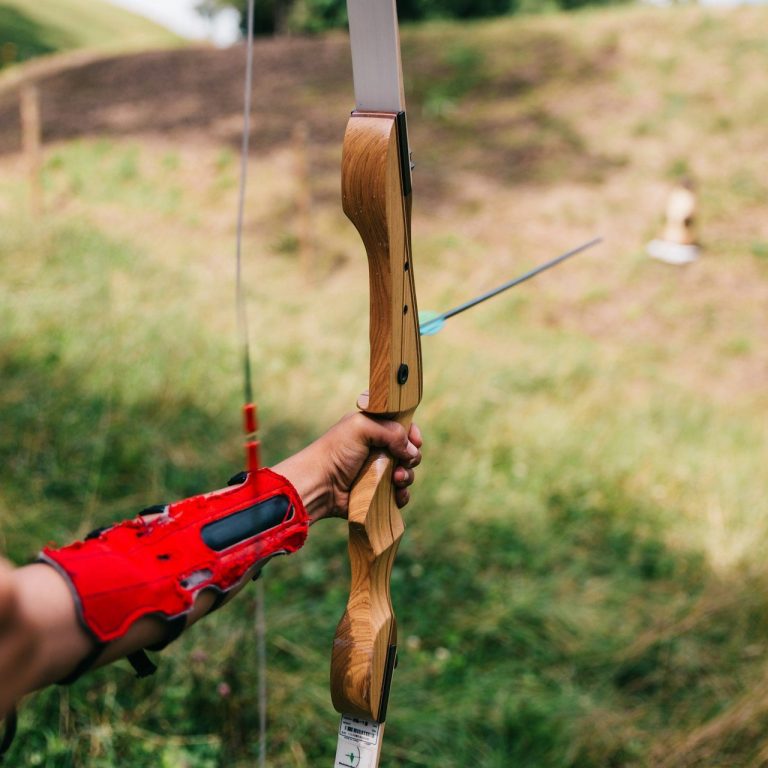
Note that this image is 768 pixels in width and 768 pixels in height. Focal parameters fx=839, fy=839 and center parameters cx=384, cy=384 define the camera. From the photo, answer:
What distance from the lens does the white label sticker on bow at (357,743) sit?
1.33 meters

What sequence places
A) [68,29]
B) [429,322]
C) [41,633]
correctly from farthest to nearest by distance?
[68,29] → [429,322] → [41,633]

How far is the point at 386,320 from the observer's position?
4.35ft

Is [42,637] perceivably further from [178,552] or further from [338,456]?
[338,456]

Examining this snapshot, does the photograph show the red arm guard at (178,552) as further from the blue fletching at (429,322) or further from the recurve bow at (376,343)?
the blue fletching at (429,322)

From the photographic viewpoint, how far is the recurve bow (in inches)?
48.6

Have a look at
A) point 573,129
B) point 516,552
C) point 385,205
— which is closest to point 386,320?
point 385,205

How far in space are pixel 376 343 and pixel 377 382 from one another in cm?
6

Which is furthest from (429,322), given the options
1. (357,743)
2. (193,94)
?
(193,94)

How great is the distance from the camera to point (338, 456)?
1383 millimetres

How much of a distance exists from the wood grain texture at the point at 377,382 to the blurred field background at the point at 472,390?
3.48ft

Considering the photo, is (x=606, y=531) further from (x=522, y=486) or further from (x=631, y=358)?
(x=631, y=358)

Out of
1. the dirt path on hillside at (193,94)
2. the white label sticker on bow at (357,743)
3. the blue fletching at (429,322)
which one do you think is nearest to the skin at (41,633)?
the white label sticker on bow at (357,743)

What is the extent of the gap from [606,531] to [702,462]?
37.5 inches

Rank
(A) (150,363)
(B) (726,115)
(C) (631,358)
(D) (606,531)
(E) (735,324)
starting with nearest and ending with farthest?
(D) (606,531), (A) (150,363), (C) (631,358), (E) (735,324), (B) (726,115)
